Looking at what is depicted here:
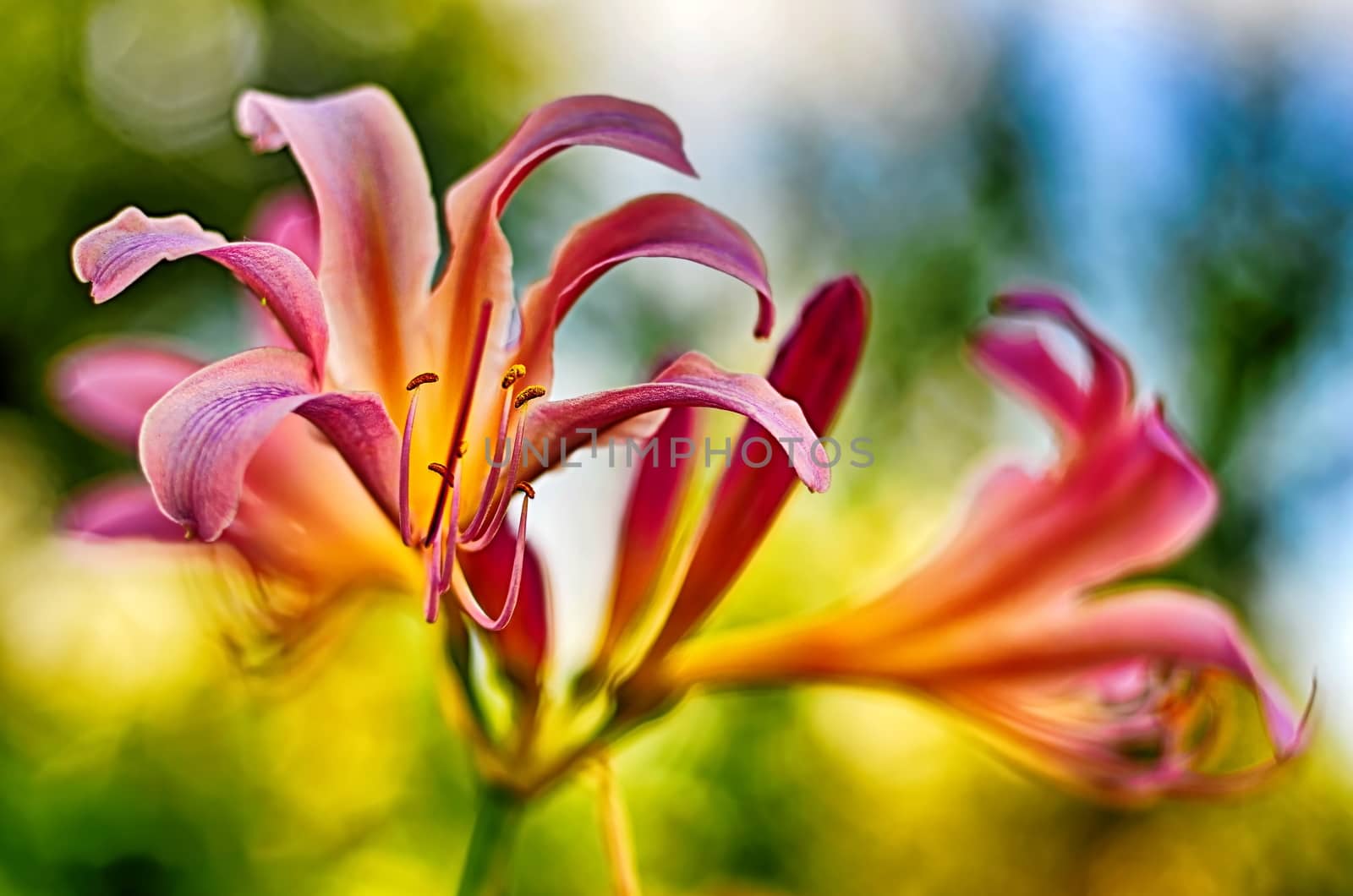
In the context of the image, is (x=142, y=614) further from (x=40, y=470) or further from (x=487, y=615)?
(x=487, y=615)

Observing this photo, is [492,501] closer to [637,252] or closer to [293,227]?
[637,252]

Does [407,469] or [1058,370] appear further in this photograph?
[1058,370]

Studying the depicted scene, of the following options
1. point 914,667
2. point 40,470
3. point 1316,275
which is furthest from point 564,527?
point 1316,275

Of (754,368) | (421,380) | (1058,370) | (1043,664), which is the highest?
(421,380)

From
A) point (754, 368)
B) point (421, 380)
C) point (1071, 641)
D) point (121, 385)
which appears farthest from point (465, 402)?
point (754, 368)

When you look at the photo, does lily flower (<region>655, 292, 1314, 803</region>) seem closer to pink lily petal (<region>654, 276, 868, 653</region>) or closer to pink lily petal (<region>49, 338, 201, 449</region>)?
pink lily petal (<region>654, 276, 868, 653</region>)

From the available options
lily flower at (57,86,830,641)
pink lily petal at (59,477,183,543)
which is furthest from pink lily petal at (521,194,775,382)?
pink lily petal at (59,477,183,543)
